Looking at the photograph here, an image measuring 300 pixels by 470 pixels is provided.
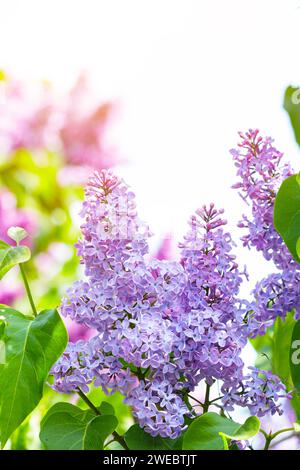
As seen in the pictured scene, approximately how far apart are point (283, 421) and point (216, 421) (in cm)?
72

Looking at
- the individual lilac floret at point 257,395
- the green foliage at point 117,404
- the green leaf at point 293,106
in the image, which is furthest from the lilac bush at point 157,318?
the green foliage at point 117,404

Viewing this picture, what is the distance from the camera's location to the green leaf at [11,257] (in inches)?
19.6

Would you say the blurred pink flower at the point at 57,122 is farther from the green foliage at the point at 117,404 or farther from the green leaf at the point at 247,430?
the green leaf at the point at 247,430

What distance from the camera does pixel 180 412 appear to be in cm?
46

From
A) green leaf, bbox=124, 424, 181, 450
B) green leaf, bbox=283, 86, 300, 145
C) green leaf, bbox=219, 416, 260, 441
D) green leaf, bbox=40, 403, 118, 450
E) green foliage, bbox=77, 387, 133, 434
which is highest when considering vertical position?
green leaf, bbox=283, 86, 300, 145

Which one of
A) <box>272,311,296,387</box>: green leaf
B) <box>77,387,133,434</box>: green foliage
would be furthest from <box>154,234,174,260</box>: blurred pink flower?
<box>272,311,296,387</box>: green leaf

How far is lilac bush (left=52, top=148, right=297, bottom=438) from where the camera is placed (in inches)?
18.2

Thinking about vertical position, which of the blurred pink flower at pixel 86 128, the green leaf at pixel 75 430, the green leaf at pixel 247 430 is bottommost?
the green leaf at pixel 247 430

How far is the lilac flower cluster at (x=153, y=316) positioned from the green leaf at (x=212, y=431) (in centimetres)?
2

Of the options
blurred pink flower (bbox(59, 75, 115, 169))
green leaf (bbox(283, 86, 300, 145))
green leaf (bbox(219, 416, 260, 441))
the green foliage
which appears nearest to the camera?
green leaf (bbox(219, 416, 260, 441))

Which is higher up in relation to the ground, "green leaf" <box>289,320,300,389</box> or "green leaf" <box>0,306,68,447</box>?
"green leaf" <box>0,306,68,447</box>

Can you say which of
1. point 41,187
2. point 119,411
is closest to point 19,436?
point 119,411

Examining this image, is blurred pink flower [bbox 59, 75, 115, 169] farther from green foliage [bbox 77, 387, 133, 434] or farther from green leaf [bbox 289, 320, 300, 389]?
green leaf [bbox 289, 320, 300, 389]

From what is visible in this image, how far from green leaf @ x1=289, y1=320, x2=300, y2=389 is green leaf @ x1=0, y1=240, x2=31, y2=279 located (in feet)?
0.64
